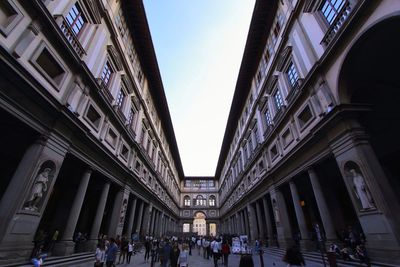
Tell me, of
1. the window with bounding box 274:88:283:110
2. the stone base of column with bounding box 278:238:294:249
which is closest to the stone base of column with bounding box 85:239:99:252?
the stone base of column with bounding box 278:238:294:249

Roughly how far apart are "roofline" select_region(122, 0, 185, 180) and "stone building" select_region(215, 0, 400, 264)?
1055 centimetres

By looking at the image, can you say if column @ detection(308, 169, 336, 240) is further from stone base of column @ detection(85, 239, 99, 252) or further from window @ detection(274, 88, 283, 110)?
stone base of column @ detection(85, 239, 99, 252)

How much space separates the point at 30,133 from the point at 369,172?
14.2m

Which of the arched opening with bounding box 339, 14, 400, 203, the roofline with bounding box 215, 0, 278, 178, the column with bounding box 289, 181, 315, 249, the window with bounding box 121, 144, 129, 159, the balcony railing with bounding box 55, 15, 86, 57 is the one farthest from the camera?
the roofline with bounding box 215, 0, 278, 178

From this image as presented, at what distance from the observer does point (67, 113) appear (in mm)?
9500

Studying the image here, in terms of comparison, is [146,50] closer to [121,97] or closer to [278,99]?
[121,97]

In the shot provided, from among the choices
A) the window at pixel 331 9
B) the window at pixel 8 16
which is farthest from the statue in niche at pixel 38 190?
the window at pixel 331 9

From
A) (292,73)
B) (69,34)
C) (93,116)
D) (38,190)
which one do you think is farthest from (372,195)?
(69,34)

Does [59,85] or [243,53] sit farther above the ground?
[243,53]

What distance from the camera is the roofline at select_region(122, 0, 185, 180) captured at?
18106 mm

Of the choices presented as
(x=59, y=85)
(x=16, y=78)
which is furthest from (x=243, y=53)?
(x=16, y=78)

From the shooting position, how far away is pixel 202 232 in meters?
64.1

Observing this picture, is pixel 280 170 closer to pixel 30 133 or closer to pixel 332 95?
pixel 332 95

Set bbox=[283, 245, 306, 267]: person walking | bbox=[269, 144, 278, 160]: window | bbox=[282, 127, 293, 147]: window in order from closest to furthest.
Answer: bbox=[283, 245, 306, 267]: person walking < bbox=[282, 127, 293, 147]: window < bbox=[269, 144, 278, 160]: window
